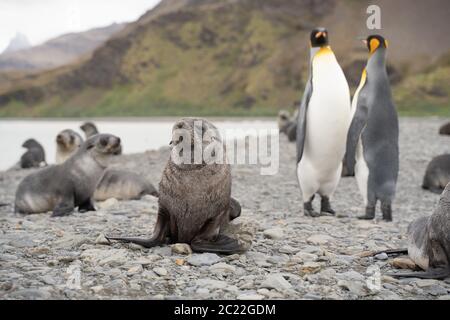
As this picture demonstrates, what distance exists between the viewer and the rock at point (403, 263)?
352 centimetres

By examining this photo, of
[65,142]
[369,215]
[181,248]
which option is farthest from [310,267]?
[65,142]

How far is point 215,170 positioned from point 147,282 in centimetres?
97

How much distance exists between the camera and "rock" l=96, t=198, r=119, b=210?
631cm

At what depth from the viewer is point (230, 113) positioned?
43.5 meters

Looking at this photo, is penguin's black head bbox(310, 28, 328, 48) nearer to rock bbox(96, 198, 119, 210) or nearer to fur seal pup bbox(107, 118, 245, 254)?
fur seal pup bbox(107, 118, 245, 254)

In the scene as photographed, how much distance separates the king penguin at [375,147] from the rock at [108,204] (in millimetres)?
2846

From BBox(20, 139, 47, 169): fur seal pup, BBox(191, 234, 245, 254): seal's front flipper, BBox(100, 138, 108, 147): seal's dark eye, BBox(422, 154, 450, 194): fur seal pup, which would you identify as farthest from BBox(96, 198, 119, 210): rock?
BBox(20, 139, 47, 169): fur seal pup

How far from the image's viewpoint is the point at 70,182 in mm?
6070

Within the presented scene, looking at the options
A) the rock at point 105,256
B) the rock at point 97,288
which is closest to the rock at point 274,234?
the rock at point 105,256

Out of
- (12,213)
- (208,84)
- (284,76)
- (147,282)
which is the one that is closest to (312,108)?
(147,282)

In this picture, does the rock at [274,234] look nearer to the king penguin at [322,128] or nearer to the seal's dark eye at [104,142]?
the king penguin at [322,128]

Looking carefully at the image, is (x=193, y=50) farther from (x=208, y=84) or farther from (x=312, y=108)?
(x=312, y=108)

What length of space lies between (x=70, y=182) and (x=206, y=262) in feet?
10.2
